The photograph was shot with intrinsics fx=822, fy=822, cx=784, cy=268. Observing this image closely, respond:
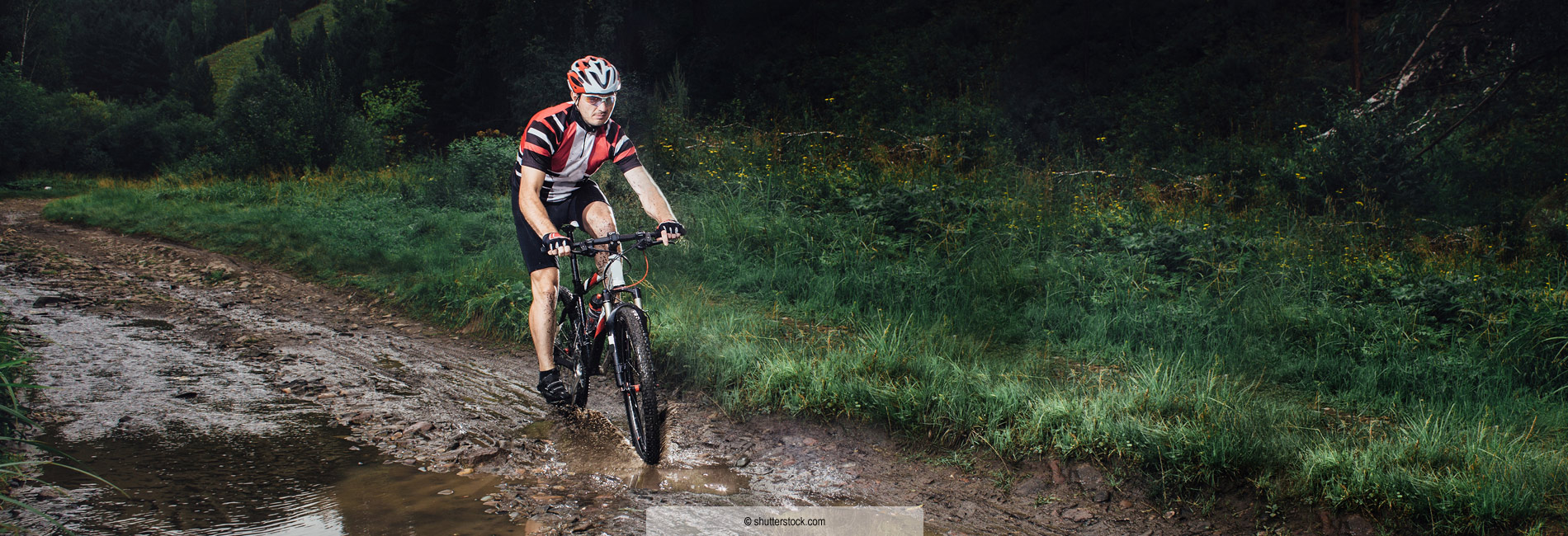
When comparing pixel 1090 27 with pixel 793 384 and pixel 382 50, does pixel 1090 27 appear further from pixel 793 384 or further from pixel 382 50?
pixel 382 50

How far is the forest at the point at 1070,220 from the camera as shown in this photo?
419 cm

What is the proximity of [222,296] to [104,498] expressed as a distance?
5.23m

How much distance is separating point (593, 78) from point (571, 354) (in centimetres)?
158

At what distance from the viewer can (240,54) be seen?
8131 cm

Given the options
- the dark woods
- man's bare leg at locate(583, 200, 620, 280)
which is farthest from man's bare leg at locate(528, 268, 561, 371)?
the dark woods

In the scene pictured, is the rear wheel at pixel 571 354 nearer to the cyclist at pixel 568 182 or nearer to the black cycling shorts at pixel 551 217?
the cyclist at pixel 568 182

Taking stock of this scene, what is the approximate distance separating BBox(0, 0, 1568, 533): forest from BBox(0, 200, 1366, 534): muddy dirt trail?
234 millimetres

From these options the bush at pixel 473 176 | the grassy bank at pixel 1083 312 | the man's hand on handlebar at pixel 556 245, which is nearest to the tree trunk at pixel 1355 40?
the grassy bank at pixel 1083 312

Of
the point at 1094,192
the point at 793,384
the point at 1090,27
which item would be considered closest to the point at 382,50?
the point at 1090,27

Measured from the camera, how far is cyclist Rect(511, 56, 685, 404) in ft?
13.8

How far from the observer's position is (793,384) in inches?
186

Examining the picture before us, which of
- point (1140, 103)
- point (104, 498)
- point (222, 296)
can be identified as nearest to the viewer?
point (104, 498)

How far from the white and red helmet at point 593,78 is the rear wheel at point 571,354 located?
3.78 feet

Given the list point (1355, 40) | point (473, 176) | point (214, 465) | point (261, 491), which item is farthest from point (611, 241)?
point (1355, 40)
